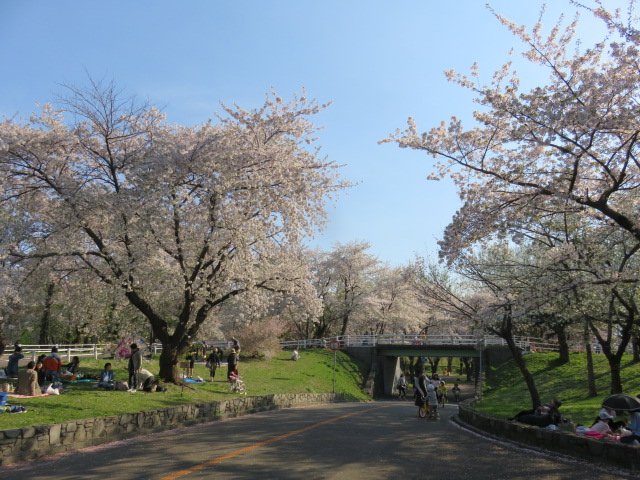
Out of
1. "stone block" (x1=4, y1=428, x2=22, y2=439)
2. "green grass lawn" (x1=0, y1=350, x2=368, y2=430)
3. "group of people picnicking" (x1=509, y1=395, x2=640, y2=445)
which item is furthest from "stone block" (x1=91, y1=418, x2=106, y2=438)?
"group of people picnicking" (x1=509, y1=395, x2=640, y2=445)

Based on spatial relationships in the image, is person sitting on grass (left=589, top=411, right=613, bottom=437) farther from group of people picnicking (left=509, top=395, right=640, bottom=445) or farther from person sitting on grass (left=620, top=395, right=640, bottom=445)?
person sitting on grass (left=620, top=395, right=640, bottom=445)

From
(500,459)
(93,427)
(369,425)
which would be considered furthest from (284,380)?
(500,459)

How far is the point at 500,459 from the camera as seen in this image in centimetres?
917

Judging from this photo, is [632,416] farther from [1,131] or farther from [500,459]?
[1,131]

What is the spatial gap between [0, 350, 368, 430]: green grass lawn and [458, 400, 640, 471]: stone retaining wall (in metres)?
9.37

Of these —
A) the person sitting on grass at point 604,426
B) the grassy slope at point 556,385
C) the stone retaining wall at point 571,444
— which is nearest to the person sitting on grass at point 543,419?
the stone retaining wall at point 571,444

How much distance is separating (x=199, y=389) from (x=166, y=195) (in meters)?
7.81

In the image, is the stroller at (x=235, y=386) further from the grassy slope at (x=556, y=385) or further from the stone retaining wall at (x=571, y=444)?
the stone retaining wall at (x=571, y=444)

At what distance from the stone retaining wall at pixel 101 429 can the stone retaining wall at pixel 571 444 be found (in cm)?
829

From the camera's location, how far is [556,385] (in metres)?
29.2

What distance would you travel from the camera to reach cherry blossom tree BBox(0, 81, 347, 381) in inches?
611

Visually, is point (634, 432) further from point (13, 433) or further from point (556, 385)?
point (556, 385)

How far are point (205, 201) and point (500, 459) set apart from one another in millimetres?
11654

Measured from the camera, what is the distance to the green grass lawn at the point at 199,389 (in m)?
11.6
